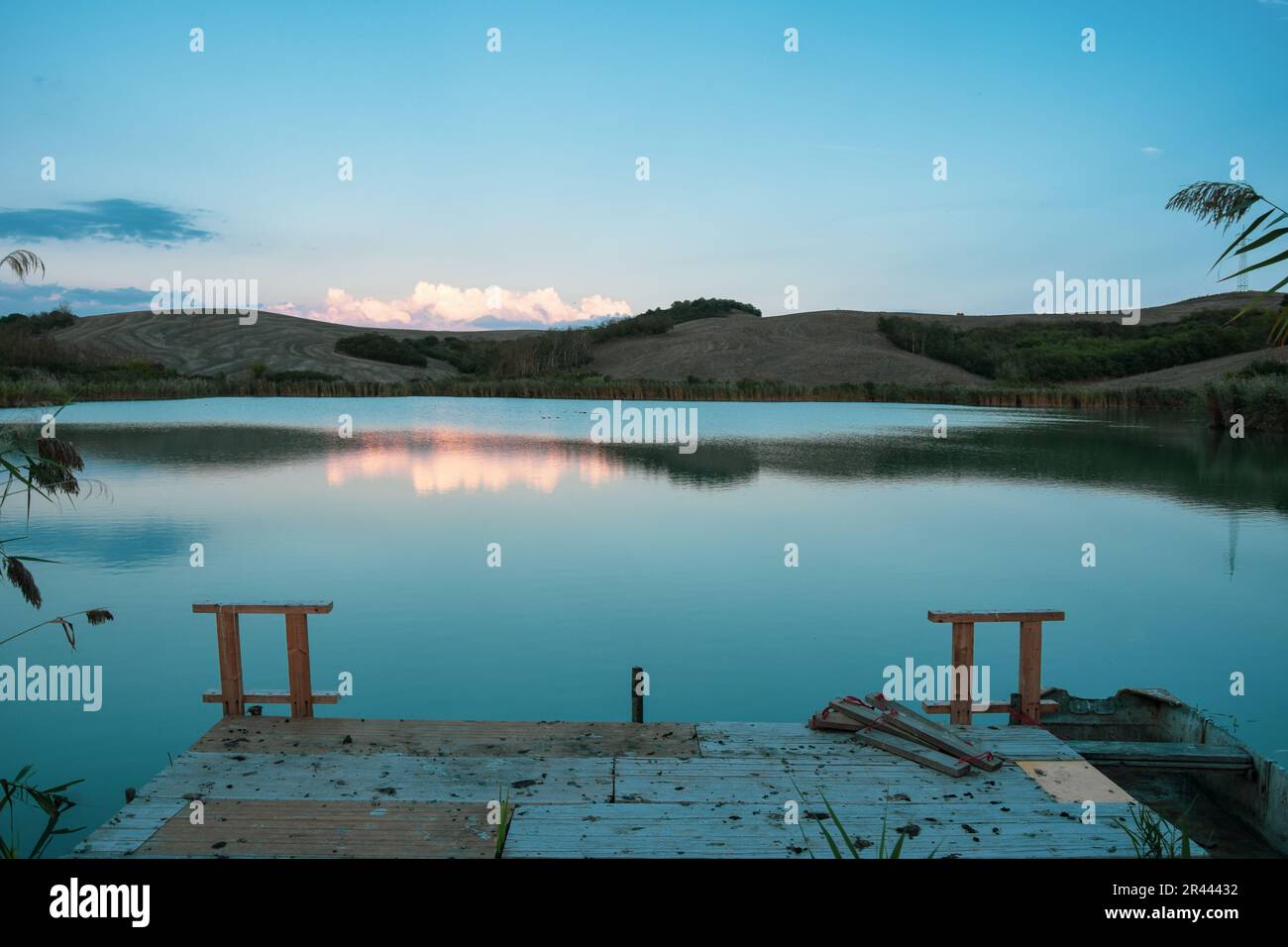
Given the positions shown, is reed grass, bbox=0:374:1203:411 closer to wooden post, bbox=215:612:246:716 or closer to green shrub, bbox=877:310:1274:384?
green shrub, bbox=877:310:1274:384

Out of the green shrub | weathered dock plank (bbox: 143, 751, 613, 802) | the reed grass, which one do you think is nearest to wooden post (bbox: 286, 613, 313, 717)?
weathered dock plank (bbox: 143, 751, 613, 802)

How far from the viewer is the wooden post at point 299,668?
559 cm

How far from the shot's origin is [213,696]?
5715mm

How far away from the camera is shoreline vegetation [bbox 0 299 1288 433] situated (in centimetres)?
3919

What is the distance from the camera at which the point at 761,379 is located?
62156 millimetres

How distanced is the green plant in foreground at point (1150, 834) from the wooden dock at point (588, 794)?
0.08m

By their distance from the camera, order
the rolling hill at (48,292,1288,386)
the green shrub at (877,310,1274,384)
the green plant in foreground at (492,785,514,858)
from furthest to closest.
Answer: the rolling hill at (48,292,1288,386) → the green shrub at (877,310,1274,384) → the green plant in foreground at (492,785,514,858)

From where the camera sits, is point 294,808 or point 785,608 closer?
point 294,808

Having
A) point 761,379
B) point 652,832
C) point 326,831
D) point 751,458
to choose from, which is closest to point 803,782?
point 652,832

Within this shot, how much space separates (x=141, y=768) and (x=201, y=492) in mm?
12442

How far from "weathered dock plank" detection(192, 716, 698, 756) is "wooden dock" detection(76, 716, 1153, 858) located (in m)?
0.01

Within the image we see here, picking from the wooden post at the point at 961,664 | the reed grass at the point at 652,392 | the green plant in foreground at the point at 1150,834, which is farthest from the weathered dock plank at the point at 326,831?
the reed grass at the point at 652,392
